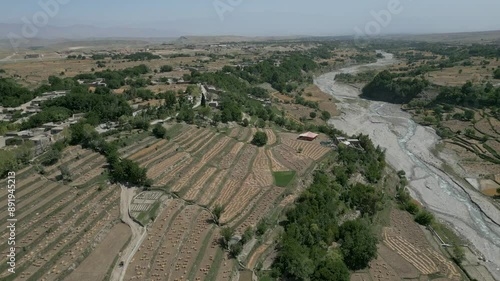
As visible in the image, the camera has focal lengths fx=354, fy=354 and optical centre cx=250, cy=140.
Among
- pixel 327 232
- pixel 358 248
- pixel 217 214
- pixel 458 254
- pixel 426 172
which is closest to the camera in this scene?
pixel 358 248

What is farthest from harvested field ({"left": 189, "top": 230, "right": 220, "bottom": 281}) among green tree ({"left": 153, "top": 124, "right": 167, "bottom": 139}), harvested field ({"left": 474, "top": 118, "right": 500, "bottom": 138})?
harvested field ({"left": 474, "top": 118, "right": 500, "bottom": 138})

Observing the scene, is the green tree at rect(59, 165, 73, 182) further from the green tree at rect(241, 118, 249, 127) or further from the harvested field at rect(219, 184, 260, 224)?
the green tree at rect(241, 118, 249, 127)

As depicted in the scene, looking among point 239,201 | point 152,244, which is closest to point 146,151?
point 239,201

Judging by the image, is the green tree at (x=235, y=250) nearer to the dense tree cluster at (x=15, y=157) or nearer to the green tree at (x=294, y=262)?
the green tree at (x=294, y=262)

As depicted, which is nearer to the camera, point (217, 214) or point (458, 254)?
point (458, 254)

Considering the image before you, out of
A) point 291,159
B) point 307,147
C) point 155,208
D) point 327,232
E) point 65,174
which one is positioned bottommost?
point 327,232

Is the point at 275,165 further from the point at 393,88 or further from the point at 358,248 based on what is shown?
the point at 393,88
